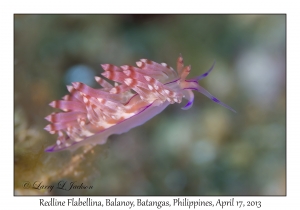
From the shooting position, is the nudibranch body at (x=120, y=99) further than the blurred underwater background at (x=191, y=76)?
No

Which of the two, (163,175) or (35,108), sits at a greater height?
(35,108)

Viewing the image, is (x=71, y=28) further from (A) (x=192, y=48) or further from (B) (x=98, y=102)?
(B) (x=98, y=102)

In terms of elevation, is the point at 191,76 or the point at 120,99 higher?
the point at 191,76

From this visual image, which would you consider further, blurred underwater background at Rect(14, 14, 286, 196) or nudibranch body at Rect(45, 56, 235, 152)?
blurred underwater background at Rect(14, 14, 286, 196)

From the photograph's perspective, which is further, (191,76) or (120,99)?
(191,76)

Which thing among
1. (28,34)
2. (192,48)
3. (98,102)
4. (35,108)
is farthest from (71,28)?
(98,102)
